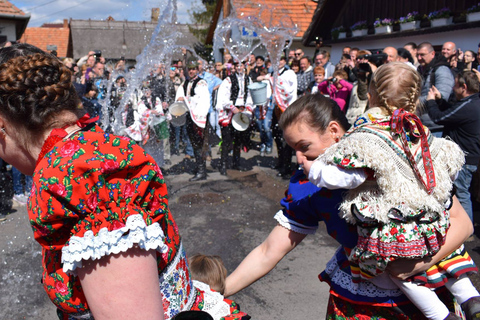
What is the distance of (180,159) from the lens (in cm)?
971

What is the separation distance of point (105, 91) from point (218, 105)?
2.38m

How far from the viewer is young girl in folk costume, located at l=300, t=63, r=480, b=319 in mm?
→ 1462

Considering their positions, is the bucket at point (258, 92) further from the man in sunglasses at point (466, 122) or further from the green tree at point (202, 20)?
the green tree at point (202, 20)

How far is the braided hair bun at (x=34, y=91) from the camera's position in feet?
3.83

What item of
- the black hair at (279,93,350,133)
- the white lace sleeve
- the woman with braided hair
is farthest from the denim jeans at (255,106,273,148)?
the woman with braided hair

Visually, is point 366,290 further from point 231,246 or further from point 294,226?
point 231,246

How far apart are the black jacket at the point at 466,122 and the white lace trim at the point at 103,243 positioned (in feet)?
15.2

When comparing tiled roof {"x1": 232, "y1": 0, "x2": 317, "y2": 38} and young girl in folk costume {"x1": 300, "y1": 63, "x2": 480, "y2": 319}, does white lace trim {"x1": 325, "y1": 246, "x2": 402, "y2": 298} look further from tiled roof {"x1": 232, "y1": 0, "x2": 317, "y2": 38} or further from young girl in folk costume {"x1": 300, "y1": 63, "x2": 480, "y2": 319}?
tiled roof {"x1": 232, "y1": 0, "x2": 317, "y2": 38}

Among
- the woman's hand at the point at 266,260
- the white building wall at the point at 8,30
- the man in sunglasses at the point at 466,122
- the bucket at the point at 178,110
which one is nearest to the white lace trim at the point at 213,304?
the woman's hand at the point at 266,260

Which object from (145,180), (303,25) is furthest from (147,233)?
(303,25)

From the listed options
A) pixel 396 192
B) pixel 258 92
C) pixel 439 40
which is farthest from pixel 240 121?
pixel 439 40

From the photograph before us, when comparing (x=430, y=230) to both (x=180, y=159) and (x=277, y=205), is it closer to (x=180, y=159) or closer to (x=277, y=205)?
(x=277, y=205)

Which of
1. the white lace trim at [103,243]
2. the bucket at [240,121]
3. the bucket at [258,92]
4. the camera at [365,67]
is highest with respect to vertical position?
the white lace trim at [103,243]

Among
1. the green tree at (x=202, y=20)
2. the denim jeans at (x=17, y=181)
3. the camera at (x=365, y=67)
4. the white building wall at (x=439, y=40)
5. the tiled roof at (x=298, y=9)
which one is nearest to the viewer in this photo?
the camera at (x=365, y=67)
